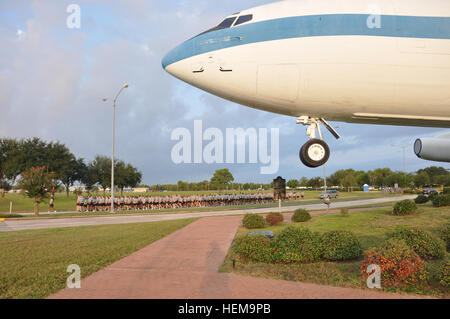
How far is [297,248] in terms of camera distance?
744 cm

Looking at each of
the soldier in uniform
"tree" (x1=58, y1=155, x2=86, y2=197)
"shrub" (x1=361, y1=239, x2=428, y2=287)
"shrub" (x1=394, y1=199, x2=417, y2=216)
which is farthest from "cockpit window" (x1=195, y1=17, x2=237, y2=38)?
"tree" (x1=58, y1=155, x2=86, y2=197)

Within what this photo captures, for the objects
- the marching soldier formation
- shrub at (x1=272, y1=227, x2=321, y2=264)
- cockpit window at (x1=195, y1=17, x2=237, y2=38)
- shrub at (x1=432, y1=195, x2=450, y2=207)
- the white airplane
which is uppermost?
cockpit window at (x1=195, y1=17, x2=237, y2=38)

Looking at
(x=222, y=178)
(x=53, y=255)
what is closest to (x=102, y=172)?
(x=222, y=178)

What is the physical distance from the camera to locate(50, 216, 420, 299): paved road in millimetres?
5027

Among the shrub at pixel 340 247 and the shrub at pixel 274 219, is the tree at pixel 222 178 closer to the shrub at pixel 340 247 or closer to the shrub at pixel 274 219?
the shrub at pixel 274 219

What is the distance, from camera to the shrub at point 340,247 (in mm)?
7211

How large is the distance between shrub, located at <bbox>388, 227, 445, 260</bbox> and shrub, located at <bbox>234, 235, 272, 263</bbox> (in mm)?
3033

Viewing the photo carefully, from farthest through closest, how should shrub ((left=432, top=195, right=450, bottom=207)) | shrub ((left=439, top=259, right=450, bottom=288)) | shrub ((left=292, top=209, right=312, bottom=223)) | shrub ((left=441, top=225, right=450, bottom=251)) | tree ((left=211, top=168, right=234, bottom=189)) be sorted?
tree ((left=211, top=168, right=234, bottom=189)) < shrub ((left=432, top=195, right=450, bottom=207)) < shrub ((left=292, top=209, right=312, bottom=223)) < shrub ((left=441, top=225, right=450, bottom=251)) < shrub ((left=439, top=259, right=450, bottom=288))

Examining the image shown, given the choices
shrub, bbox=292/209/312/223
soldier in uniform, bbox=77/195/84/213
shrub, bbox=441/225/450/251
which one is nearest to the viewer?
shrub, bbox=441/225/450/251

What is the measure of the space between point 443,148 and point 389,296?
7446 mm

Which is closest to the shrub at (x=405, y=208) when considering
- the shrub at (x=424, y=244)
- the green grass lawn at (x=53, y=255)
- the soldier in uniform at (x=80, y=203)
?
→ the shrub at (x=424, y=244)

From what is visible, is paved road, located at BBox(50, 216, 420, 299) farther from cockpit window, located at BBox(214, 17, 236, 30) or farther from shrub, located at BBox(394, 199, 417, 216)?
shrub, located at BBox(394, 199, 417, 216)

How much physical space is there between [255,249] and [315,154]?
3021 mm
